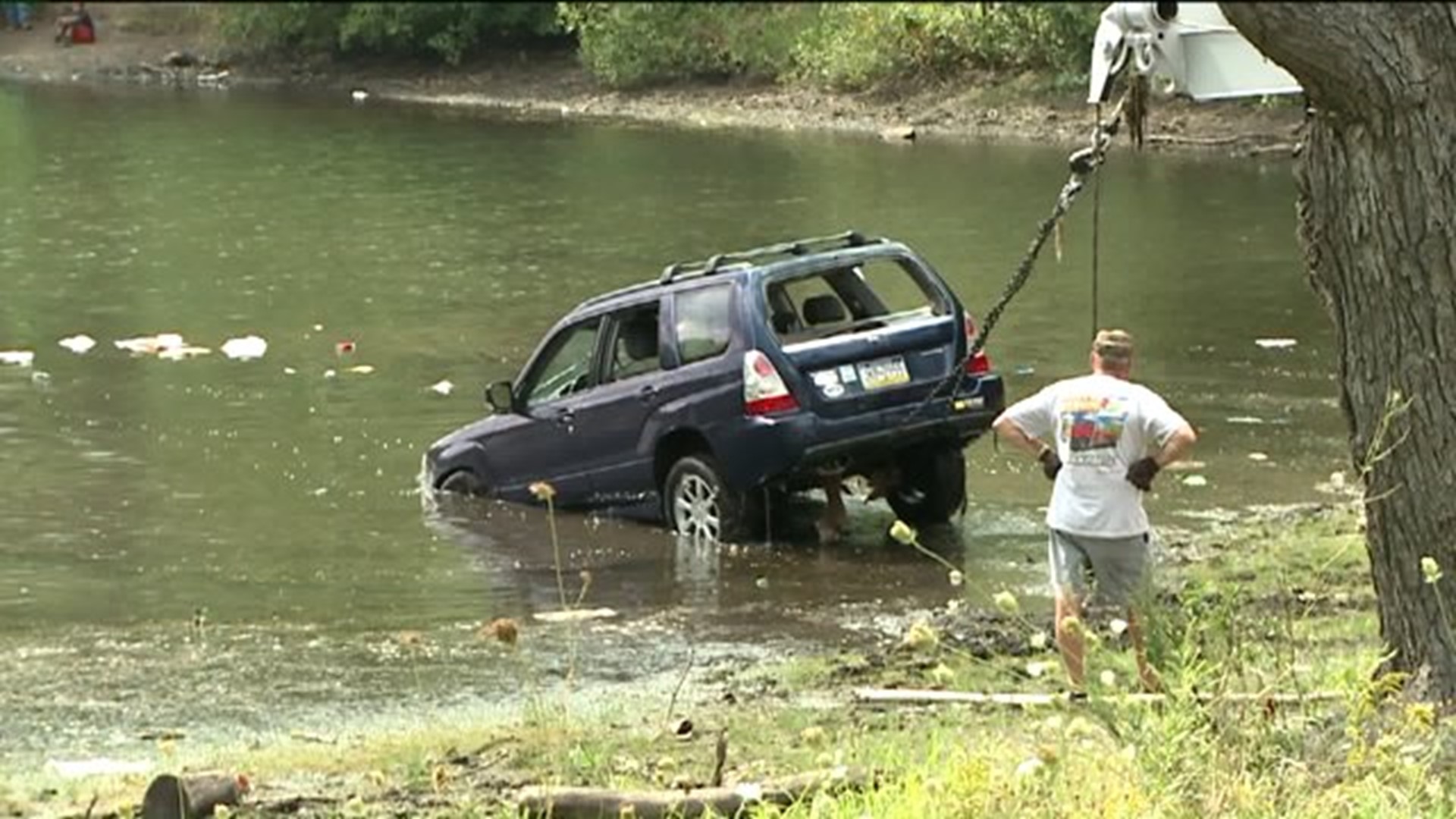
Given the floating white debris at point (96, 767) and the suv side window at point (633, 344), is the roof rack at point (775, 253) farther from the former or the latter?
the floating white debris at point (96, 767)

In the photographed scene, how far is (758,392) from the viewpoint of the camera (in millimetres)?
15539

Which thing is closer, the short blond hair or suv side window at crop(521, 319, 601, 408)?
the short blond hair

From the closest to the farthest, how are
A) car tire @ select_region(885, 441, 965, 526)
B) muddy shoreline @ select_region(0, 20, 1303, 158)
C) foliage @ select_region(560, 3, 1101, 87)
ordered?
car tire @ select_region(885, 441, 965, 526) < muddy shoreline @ select_region(0, 20, 1303, 158) < foliage @ select_region(560, 3, 1101, 87)

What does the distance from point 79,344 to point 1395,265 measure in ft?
61.6

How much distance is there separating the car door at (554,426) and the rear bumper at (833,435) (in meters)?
1.48

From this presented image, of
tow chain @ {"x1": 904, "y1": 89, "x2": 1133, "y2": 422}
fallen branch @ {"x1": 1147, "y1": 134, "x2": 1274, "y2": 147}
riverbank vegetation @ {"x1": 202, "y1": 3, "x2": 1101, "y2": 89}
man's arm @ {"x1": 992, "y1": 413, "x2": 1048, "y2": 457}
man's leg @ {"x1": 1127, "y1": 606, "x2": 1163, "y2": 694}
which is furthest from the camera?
riverbank vegetation @ {"x1": 202, "y1": 3, "x2": 1101, "y2": 89}

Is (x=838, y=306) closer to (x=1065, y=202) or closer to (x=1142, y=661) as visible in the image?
(x=1065, y=202)

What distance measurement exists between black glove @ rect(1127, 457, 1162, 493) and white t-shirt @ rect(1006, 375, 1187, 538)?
3cm

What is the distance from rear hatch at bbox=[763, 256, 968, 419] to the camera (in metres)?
15.5

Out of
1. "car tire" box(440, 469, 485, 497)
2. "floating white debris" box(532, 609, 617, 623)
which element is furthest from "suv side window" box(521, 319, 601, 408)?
"floating white debris" box(532, 609, 617, 623)

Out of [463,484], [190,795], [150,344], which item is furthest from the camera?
[150,344]

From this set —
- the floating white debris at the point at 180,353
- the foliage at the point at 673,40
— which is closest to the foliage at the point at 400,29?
the foliage at the point at 673,40

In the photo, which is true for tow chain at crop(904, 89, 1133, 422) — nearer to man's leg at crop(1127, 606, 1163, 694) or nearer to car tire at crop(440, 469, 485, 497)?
man's leg at crop(1127, 606, 1163, 694)

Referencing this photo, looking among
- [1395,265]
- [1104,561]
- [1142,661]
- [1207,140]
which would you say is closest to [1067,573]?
[1104,561]
